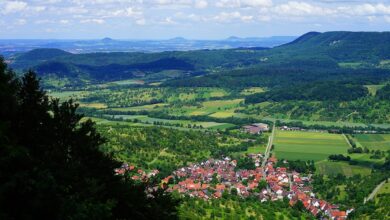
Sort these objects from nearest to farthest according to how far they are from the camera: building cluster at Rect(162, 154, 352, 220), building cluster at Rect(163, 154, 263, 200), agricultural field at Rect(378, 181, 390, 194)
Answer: building cluster at Rect(162, 154, 352, 220)
agricultural field at Rect(378, 181, 390, 194)
building cluster at Rect(163, 154, 263, 200)

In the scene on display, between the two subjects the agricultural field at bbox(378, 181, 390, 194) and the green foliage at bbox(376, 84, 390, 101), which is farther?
the green foliage at bbox(376, 84, 390, 101)

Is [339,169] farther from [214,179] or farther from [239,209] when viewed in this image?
[239,209]

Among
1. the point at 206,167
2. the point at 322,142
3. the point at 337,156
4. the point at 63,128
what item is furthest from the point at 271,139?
the point at 63,128

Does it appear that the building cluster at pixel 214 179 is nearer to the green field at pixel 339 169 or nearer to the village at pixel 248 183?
the village at pixel 248 183

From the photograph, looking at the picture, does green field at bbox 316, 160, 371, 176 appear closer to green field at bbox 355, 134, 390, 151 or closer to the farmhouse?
green field at bbox 355, 134, 390, 151

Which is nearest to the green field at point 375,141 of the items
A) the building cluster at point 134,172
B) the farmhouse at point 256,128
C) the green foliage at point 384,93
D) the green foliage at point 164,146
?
the farmhouse at point 256,128

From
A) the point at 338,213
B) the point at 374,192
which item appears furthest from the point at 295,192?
the point at 374,192

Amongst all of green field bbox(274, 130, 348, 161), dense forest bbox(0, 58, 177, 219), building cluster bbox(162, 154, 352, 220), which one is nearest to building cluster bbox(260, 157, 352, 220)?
building cluster bbox(162, 154, 352, 220)
